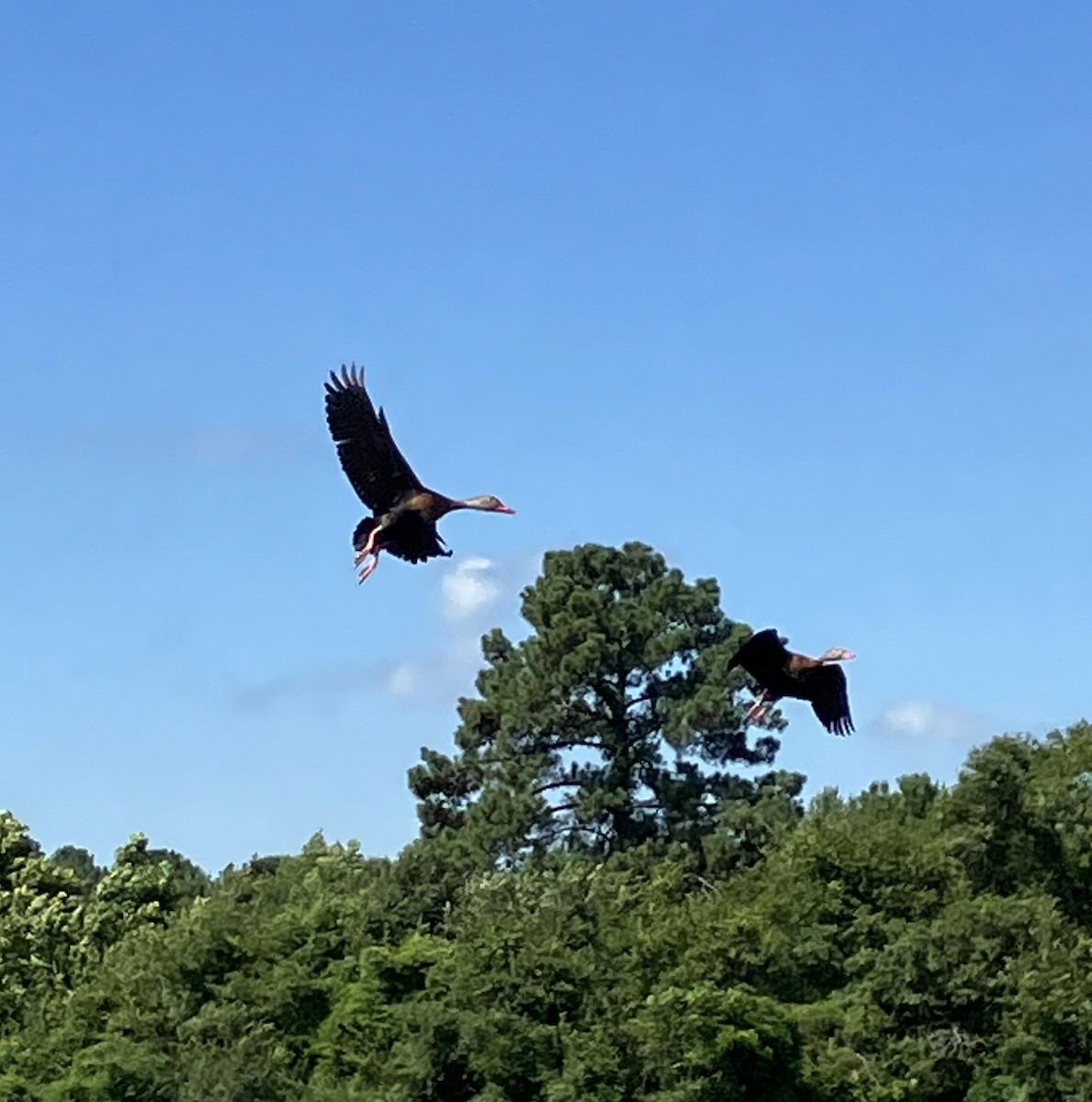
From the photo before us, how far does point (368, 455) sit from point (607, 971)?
60.2 ft

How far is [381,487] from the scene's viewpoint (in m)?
13.6

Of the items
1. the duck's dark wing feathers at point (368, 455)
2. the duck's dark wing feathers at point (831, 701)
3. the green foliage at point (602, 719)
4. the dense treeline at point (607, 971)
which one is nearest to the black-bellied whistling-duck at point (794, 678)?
the duck's dark wing feathers at point (831, 701)

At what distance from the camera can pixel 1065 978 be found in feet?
93.2

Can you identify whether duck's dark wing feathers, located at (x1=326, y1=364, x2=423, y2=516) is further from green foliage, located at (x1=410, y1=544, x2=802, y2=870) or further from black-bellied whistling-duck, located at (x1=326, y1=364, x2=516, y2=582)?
green foliage, located at (x1=410, y1=544, x2=802, y2=870)

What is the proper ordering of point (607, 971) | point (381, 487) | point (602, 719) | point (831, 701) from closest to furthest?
point (381, 487) < point (831, 701) < point (607, 971) < point (602, 719)

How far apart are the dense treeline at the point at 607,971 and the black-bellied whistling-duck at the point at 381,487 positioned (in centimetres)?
1461

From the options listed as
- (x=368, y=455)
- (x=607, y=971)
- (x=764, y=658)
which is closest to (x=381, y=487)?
(x=368, y=455)

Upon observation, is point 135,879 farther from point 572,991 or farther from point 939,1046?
point 939,1046

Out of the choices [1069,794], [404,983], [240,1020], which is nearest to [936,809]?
[1069,794]

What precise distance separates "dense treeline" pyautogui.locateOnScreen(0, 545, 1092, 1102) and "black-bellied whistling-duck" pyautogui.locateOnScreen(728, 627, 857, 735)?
37.3 ft

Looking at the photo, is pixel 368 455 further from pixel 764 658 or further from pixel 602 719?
pixel 602 719

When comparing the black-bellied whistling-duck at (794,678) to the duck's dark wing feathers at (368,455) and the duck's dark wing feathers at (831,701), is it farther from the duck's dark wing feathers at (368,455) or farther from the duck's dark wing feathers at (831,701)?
the duck's dark wing feathers at (368,455)

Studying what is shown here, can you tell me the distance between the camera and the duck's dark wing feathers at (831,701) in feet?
52.9

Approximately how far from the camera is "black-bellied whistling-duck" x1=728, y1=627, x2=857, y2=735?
14.8 metres
